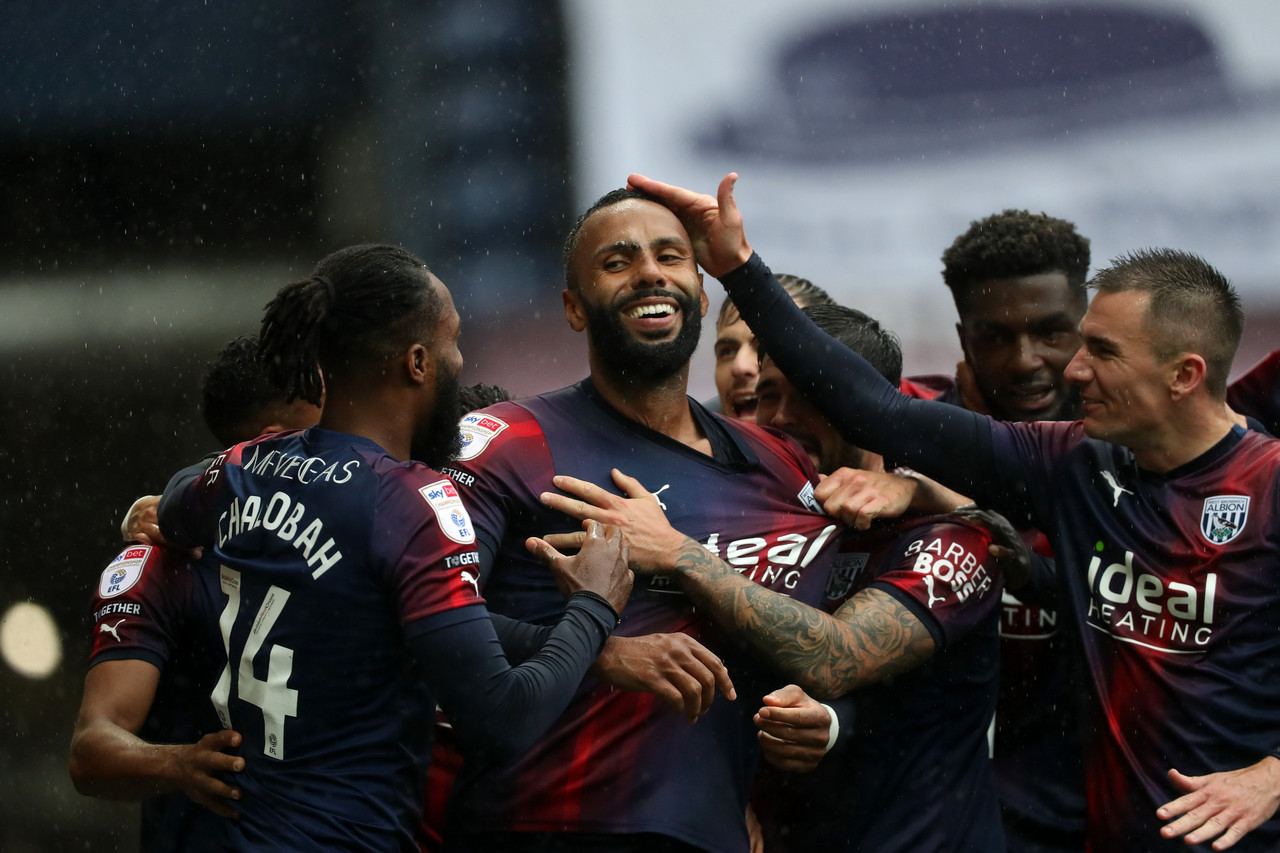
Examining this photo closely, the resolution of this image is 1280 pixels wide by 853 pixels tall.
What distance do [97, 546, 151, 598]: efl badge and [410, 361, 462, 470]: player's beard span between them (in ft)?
2.11

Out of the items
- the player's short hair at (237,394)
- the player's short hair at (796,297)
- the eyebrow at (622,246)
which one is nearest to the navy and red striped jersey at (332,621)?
the player's short hair at (237,394)

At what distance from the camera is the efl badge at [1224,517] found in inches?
104

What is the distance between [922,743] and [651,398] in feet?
3.43

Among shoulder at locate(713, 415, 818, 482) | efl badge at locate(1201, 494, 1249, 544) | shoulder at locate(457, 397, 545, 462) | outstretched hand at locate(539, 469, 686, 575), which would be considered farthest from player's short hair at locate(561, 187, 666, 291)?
efl badge at locate(1201, 494, 1249, 544)

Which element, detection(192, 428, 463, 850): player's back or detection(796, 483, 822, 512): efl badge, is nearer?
detection(192, 428, 463, 850): player's back

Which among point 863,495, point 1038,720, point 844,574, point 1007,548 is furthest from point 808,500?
point 1038,720

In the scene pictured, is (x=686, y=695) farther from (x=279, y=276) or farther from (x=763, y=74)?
(x=763, y=74)

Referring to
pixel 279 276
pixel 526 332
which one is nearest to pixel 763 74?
pixel 526 332

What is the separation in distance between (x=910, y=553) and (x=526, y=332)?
5.23 meters

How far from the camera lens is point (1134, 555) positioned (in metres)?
2.76

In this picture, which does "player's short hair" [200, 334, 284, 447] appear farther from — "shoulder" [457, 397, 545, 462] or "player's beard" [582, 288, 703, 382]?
"player's beard" [582, 288, 703, 382]

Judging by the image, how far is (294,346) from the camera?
7.41 feet

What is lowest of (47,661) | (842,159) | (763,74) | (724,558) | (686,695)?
(47,661)

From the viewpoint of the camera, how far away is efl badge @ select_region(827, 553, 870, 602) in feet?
10.3
